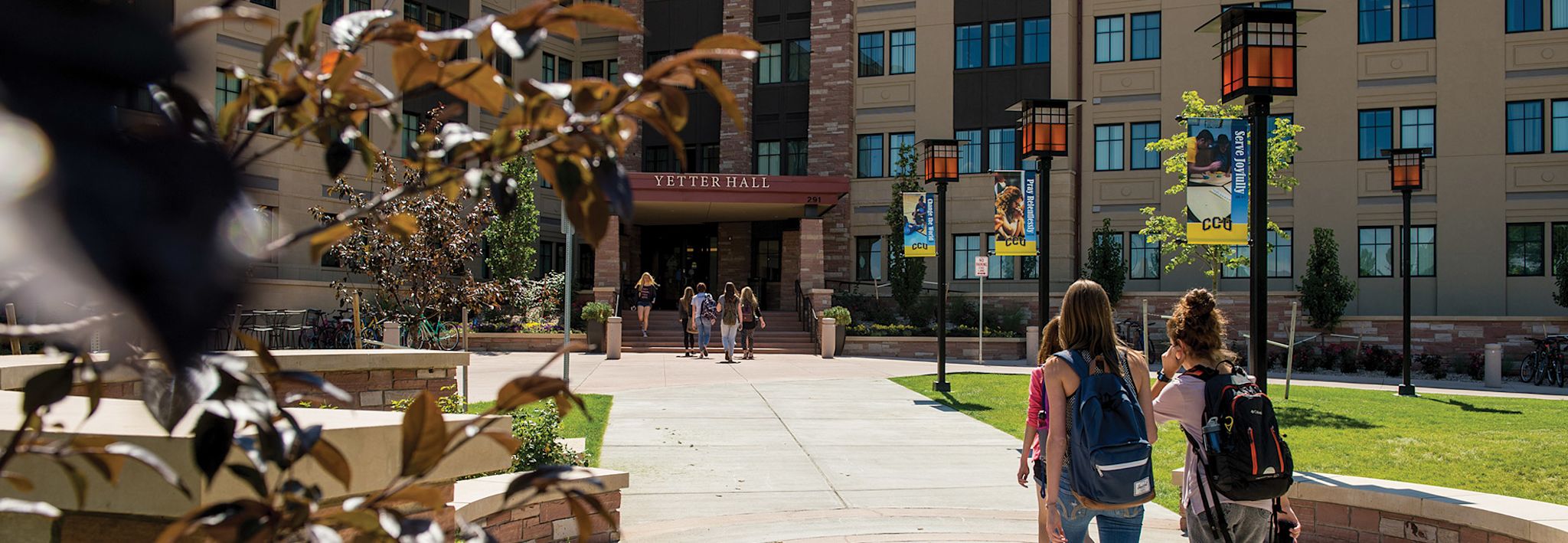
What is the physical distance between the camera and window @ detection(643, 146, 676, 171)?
38.2 meters

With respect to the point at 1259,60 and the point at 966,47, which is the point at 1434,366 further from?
the point at 1259,60

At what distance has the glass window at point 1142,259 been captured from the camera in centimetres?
3288

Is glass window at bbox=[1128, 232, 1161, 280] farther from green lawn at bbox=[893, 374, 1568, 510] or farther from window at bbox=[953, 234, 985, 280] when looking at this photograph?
green lawn at bbox=[893, 374, 1568, 510]

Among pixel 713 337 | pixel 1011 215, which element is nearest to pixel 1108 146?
pixel 713 337

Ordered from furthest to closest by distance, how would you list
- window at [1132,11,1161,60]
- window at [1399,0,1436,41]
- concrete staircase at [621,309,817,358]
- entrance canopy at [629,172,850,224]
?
window at [1132,11,1161,60]
entrance canopy at [629,172,850,224]
window at [1399,0,1436,41]
concrete staircase at [621,309,817,358]

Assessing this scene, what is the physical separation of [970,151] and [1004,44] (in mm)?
3528

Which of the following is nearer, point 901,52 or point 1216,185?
point 1216,185

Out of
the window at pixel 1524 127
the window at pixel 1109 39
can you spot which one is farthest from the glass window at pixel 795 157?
the window at pixel 1524 127

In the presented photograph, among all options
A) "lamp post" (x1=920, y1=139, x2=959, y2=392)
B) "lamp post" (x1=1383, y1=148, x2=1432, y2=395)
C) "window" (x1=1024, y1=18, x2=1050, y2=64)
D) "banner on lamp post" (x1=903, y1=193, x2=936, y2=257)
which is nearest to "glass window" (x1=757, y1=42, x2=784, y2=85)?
"window" (x1=1024, y1=18, x2=1050, y2=64)

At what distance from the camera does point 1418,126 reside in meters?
30.8

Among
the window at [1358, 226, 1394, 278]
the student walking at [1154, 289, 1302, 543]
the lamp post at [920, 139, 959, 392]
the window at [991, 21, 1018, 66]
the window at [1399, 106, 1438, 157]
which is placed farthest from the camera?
the window at [991, 21, 1018, 66]

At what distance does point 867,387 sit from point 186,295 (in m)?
17.4

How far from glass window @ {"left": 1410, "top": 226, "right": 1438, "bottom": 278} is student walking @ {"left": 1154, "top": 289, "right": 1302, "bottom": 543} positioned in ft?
97.3

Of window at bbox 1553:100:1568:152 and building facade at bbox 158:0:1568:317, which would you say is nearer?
window at bbox 1553:100:1568:152
